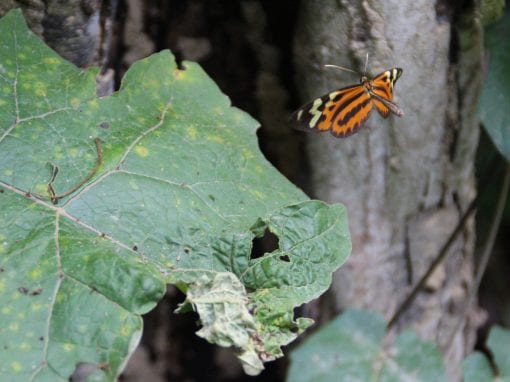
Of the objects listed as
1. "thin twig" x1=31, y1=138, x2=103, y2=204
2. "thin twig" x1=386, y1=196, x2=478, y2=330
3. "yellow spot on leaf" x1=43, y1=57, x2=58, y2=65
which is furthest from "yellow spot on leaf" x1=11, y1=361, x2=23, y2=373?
"thin twig" x1=386, y1=196, x2=478, y2=330

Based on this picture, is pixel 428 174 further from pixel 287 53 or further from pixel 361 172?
pixel 287 53

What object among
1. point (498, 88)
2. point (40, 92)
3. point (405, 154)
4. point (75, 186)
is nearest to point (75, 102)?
point (40, 92)

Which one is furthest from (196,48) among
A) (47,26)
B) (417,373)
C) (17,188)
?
(417,373)

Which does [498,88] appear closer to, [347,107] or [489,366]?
[347,107]

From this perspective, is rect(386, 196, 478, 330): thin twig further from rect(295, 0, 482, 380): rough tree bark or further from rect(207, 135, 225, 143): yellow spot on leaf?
rect(207, 135, 225, 143): yellow spot on leaf

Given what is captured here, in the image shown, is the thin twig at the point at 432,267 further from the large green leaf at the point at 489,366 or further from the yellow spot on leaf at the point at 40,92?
the yellow spot on leaf at the point at 40,92

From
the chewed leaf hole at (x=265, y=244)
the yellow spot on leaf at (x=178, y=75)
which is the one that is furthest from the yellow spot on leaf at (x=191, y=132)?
the chewed leaf hole at (x=265, y=244)

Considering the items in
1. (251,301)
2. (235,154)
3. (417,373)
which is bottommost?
(417,373)

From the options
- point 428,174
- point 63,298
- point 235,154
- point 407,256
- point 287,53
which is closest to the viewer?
point 63,298
